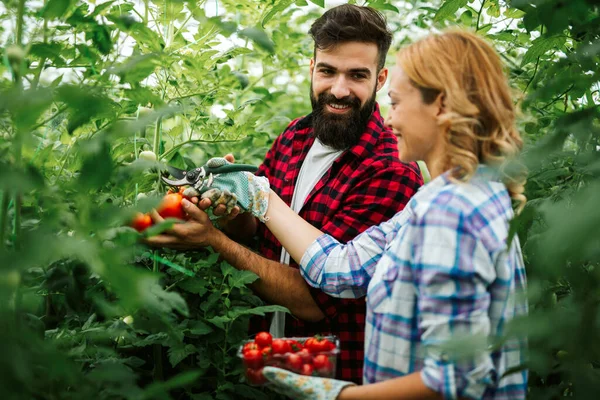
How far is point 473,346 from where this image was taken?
1.02 metres

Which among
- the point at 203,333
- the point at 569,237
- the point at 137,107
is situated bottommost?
the point at 203,333

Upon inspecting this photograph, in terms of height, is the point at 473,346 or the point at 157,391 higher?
the point at 473,346

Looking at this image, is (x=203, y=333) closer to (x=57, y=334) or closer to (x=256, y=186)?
(x=57, y=334)

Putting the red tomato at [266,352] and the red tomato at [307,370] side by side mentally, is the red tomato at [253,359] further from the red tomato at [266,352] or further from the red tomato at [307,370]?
the red tomato at [307,370]

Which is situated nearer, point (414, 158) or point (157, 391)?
point (157, 391)

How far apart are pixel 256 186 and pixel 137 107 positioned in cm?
53

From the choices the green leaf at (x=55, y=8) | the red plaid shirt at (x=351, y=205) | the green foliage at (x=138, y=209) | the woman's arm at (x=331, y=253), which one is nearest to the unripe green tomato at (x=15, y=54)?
the green foliage at (x=138, y=209)

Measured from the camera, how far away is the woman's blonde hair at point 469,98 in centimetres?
157

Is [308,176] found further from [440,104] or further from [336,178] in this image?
[440,104]

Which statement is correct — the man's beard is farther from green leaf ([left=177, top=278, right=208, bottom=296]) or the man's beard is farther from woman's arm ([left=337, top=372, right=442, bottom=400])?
woman's arm ([left=337, top=372, right=442, bottom=400])

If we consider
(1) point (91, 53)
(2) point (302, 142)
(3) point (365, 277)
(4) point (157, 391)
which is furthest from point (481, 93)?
(2) point (302, 142)

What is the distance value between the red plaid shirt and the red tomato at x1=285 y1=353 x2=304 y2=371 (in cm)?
75

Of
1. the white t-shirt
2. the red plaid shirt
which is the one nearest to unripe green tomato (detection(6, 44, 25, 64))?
the red plaid shirt

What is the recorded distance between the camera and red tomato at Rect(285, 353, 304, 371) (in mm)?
1591
